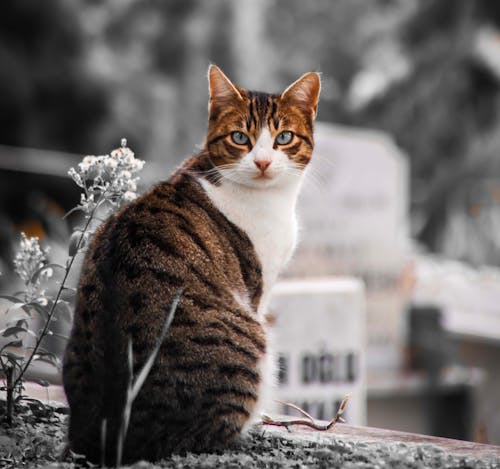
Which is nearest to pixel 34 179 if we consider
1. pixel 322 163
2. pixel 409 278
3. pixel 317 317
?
pixel 322 163

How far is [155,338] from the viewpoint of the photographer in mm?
1835

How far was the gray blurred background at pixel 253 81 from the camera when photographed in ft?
29.4

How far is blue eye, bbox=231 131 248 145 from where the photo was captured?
2.18 metres

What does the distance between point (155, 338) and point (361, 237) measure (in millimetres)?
5029

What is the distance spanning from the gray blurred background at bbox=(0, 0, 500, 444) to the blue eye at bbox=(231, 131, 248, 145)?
17.0 ft

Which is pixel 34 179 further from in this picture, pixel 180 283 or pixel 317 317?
pixel 180 283

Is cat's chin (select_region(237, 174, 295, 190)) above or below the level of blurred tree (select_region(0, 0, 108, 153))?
below

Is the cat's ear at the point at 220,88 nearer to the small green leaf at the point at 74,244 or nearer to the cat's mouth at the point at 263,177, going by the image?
the cat's mouth at the point at 263,177

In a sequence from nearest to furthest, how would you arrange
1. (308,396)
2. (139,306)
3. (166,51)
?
(139,306) < (308,396) < (166,51)

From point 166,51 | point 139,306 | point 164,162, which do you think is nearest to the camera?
point 139,306

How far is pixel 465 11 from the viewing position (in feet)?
36.7

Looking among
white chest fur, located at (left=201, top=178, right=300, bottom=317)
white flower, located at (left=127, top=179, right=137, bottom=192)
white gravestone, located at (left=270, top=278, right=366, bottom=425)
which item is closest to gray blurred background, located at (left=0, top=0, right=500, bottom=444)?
white gravestone, located at (left=270, top=278, right=366, bottom=425)

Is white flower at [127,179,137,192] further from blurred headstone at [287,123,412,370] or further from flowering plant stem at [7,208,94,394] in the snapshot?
blurred headstone at [287,123,412,370]

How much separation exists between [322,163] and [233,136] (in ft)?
14.4
